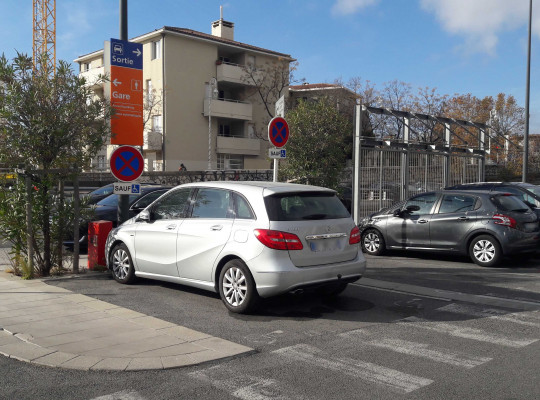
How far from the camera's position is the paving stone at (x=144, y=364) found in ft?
16.8

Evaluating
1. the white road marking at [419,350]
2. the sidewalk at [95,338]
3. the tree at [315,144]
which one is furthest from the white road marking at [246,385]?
the tree at [315,144]

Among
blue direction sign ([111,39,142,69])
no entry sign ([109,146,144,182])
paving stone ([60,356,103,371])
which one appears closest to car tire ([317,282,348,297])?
paving stone ([60,356,103,371])

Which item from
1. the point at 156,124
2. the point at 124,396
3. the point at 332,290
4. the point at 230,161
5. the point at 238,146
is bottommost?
the point at 124,396

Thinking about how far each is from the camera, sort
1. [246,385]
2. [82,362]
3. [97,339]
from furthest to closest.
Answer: [97,339], [82,362], [246,385]

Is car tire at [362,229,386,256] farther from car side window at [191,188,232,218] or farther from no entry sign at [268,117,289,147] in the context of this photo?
car side window at [191,188,232,218]

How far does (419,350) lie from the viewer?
570 centimetres

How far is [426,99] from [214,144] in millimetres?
16837

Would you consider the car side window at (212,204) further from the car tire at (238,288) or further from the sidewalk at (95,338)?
the sidewalk at (95,338)

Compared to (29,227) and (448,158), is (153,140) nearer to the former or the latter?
(448,158)

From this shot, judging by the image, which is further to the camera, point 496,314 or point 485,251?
point 485,251

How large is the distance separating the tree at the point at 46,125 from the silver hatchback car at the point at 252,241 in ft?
7.30

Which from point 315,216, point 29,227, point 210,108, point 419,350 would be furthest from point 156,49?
point 419,350

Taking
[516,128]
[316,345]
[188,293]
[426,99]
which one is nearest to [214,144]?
[426,99]

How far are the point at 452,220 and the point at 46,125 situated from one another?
26.5 feet
